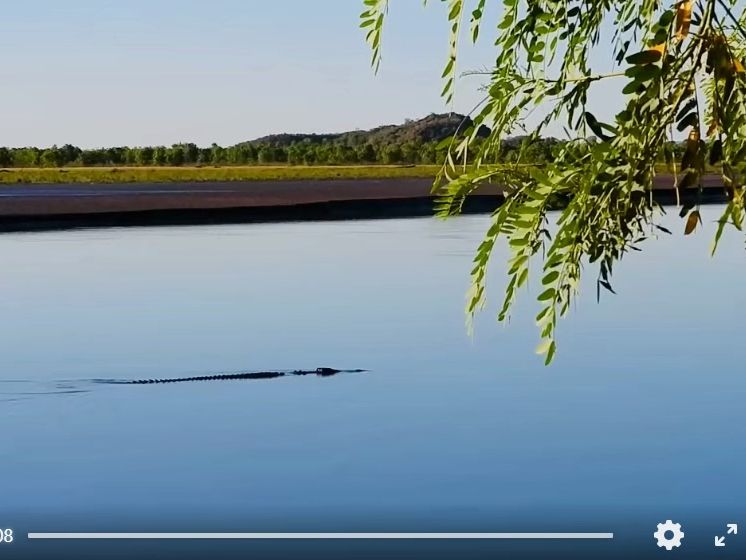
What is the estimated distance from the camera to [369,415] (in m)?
24.0

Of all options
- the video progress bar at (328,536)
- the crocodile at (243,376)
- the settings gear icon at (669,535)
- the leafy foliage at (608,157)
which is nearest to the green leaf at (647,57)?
the leafy foliage at (608,157)

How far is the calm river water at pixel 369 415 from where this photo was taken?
59.3 feet

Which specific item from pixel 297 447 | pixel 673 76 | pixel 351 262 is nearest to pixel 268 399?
pixel 297 447

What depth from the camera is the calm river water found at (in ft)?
59.3

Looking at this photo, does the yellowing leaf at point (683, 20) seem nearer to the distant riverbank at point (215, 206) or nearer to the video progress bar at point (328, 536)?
the video progress bar at point (328, 536)

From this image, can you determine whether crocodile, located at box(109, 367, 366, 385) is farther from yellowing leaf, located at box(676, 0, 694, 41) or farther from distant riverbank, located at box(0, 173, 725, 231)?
distant riverbank, located at box(0, 173, 725, 231)

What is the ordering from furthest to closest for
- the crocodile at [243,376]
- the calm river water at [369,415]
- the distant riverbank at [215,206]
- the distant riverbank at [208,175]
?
the distant riverbank at [208,175], the distant riverbank at [215,206], the crocodile at [243,376], the calm river water at [369,415]

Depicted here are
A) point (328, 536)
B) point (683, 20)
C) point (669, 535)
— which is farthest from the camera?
point (328, 536)

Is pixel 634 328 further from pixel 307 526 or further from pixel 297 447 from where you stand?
pixel 307 526

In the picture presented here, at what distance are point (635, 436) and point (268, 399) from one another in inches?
280

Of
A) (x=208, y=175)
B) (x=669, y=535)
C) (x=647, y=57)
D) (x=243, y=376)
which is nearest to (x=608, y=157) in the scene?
(x=647, y=57)

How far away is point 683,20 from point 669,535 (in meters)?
10.7

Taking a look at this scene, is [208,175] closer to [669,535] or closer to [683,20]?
[669,535]

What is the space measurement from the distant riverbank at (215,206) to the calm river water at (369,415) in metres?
40.4
